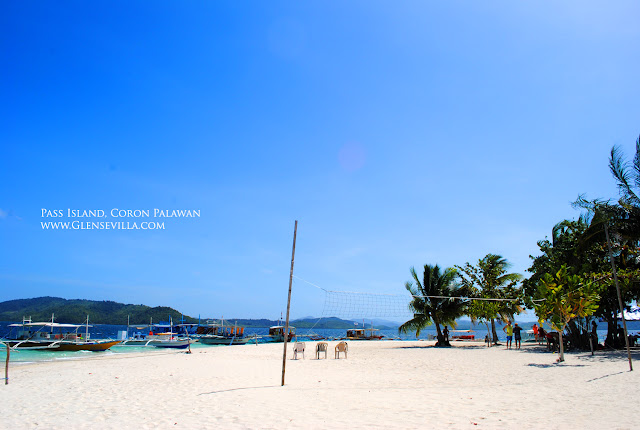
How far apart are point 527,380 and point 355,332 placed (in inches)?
1371

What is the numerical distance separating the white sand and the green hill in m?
111

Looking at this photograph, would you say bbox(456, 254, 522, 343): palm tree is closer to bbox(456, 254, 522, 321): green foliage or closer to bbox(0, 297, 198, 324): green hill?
bbox(456, 254, 522, 321): green foliage

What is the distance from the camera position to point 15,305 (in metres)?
164

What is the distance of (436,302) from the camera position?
Result: 22.1 meters

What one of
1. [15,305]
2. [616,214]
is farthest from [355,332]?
[15,305]

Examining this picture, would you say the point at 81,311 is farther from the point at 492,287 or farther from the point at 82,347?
the point at 492,287

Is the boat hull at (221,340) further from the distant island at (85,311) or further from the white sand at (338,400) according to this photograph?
the distant island at (85,311)

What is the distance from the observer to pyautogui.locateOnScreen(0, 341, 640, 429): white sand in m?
5.07

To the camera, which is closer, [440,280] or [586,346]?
[586,346]

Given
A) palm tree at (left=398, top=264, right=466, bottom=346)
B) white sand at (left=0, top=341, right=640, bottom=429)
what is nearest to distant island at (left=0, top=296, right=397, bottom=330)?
palm tree at (left=398, top=264, right=466, bottom=346)

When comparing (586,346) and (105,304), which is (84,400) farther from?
(105,304)

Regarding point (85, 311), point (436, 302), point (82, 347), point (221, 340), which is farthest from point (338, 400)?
point (85, 311)

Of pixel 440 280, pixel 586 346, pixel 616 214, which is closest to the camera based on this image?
pixel 616 214

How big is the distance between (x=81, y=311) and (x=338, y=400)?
147575 millimetres
